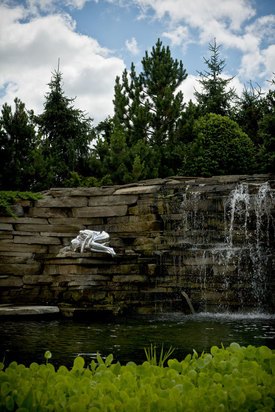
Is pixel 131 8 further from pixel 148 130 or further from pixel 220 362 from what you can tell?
pixel 148 130

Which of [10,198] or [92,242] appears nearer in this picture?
[92,242]

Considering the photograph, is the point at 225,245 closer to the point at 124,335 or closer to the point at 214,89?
the point at 124,335

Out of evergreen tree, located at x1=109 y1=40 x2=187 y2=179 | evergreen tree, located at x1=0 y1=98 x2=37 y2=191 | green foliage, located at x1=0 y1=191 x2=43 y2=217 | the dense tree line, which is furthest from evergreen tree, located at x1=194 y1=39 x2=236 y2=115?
green foliage, located at x1=0 y1=191 x2=43 y2=217

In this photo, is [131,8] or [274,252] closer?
[131,8]

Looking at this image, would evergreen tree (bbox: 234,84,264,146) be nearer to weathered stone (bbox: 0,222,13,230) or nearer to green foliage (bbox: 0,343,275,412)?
weathered stone (bbox: 0,222,13,230)

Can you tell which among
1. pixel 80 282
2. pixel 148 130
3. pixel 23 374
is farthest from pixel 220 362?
pixel 148 130

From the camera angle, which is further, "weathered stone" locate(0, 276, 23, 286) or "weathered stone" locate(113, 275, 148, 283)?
"weathered stone" locate(0, 276, 23, 286)

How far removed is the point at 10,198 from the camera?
37.3 feet

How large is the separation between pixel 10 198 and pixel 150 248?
3809mm

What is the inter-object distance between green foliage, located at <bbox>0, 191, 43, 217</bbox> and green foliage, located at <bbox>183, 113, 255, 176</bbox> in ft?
20.5

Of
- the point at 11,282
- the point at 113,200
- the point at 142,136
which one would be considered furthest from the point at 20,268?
the point at 142,136

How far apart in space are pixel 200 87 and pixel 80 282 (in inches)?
729

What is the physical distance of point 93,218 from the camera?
11.6 metres

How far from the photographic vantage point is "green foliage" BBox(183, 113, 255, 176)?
15.5 m
